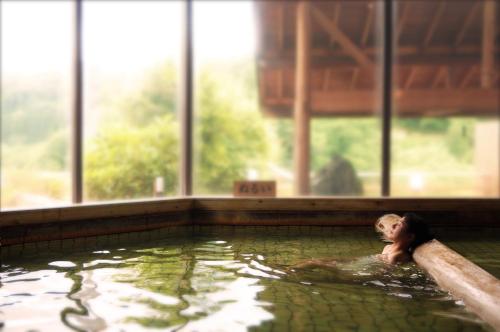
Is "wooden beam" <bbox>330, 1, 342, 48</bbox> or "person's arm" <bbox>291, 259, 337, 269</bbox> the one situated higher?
"wooden beam" <bbox>330, 1, 342, 48</bbox>

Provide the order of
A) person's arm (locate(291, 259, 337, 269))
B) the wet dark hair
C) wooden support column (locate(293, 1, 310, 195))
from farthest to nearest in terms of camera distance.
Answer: wooden support column (locate(293, 1, 310, 195)), the wet dark hair, person's arm (locate(291, 259, 337, 269))

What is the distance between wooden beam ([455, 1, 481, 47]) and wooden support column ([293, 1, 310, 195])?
78.8 inches

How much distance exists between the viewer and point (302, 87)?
22.7 ft

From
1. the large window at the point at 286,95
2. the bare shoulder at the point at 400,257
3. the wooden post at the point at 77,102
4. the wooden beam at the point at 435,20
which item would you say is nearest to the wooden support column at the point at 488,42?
the wooden beam at the point at 435,20

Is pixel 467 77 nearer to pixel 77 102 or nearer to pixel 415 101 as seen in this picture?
pixel 415 101

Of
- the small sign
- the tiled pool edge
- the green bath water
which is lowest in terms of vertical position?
the green bath water

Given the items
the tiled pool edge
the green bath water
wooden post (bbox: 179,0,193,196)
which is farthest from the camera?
wooden post (bbox: 179,0,193,196)

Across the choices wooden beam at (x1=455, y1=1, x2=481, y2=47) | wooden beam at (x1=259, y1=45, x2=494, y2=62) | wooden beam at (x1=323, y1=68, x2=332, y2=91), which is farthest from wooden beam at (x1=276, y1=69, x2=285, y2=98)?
wooden beam at (x1=455, y1=1, x2=481, y2=47)

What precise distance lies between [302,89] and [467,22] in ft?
7.73

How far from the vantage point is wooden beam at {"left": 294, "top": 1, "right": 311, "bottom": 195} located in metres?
6.81

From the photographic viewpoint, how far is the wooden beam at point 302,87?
268 inches

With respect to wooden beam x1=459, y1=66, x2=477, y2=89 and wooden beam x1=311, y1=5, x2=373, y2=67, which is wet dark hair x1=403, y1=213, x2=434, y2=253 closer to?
wooden beam x1=311, y1=5, x2=373, y2=67

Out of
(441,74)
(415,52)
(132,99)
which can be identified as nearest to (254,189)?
(132,99)

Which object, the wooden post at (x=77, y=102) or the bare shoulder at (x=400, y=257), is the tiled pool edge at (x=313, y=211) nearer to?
the wooden post at (x=77, y=102)
